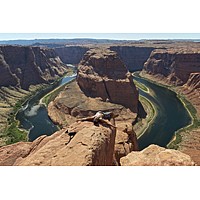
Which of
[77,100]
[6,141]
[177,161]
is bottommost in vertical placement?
[6,141]

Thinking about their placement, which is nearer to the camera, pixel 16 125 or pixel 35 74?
pixel 16 125

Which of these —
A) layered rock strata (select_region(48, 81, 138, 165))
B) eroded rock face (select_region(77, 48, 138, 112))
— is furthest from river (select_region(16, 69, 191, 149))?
eroded rock face (select_region(77, 48, 138, 112))

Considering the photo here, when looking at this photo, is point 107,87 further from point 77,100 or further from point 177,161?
point 177,161

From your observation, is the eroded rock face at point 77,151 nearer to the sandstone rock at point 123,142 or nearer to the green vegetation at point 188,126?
the sandstone rock at point 123,142

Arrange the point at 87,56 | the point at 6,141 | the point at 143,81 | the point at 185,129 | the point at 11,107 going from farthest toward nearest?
the point at 143,81 < the point at 87,56 < the point at 11,107 < the point at 185,129 < the point at 6,141


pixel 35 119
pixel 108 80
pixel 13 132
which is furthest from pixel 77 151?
pixel 108 80

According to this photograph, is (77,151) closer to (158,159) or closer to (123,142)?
(158,159)

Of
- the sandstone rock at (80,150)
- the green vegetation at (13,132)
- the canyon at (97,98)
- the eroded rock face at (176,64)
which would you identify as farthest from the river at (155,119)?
the sandstone rock at (80,150)

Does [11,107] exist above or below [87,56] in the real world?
below

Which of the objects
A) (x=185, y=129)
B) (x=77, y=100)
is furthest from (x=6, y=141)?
(x=185, y=129)
